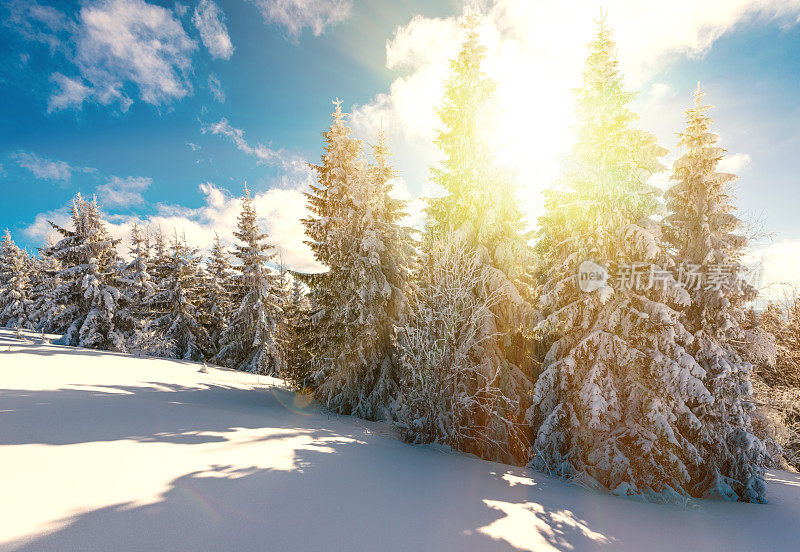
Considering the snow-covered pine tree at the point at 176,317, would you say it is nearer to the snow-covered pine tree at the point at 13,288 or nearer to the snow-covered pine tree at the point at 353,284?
the snow-covered pine tree at the point at 353,284

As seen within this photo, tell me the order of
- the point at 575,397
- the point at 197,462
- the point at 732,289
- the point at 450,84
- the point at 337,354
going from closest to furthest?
the point at 197,462 < the point at 575,397 < the point at 732,289 < the point at 450,84 < the point at 337,354

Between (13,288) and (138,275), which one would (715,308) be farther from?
(13,288)

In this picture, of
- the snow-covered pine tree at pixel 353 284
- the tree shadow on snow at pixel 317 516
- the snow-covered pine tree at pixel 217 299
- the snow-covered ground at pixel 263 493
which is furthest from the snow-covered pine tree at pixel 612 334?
the snow-covered pine tree at pixel 217 299

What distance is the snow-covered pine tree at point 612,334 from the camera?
870 cm

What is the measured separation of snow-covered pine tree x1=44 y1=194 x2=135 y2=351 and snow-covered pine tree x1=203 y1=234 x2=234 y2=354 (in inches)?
229

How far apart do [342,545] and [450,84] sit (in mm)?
14223

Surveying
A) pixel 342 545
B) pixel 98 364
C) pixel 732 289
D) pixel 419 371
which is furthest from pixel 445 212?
pixel 98 364

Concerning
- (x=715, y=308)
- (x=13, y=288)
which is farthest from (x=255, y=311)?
(x=13, y=288)

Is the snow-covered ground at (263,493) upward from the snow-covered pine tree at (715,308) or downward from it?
downward

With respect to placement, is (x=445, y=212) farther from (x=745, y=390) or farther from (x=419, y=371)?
(x=745, y=390)

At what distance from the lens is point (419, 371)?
9922mm

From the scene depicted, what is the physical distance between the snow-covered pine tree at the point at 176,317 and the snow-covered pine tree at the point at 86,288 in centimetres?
222

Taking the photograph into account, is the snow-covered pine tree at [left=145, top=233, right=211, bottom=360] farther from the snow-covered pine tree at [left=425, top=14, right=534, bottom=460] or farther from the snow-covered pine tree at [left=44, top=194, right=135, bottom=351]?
the snow-covered pine tree at [left=425, top=14, right=534, bottom=460]

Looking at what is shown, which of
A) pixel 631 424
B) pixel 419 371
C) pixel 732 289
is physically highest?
pixel 732 289
